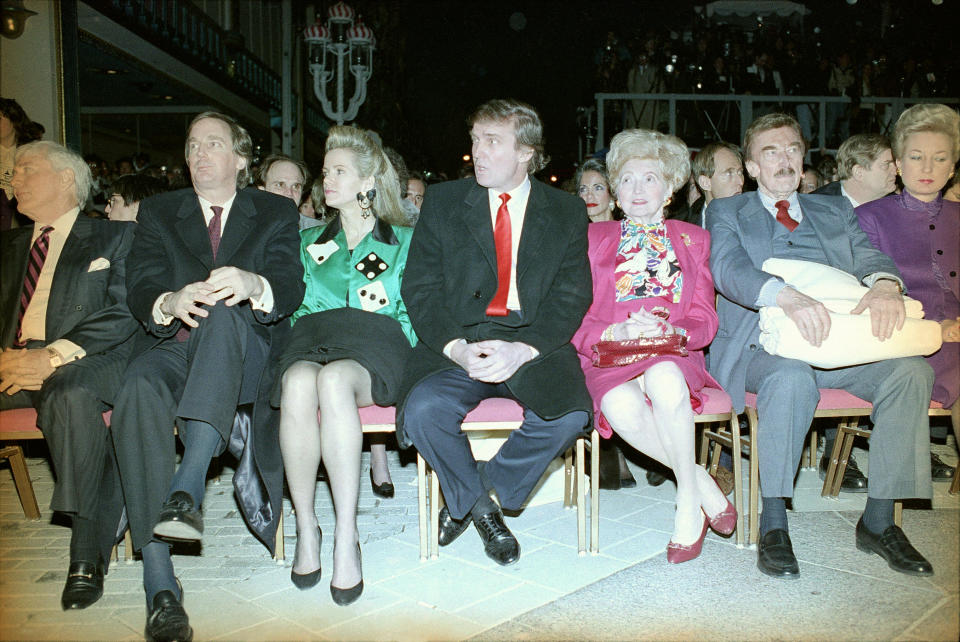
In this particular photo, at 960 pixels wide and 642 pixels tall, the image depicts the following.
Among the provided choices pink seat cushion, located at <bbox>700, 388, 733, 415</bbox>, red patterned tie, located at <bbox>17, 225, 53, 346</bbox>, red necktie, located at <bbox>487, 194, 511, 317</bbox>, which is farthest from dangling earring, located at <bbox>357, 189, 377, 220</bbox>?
pink seat cushion, located at <bbox>700, 388, 733, 415</bbox>

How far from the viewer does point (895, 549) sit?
120 inches

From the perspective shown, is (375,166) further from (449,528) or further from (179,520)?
(179,520)

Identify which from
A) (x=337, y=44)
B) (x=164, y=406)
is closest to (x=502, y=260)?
(x=164, y=406)

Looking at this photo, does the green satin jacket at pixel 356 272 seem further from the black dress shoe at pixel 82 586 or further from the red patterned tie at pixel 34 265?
the black dress shoe at pixel 82 586

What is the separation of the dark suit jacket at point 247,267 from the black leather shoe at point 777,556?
1.99m

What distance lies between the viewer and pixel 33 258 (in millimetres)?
3412

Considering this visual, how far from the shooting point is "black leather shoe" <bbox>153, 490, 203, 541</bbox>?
259cm

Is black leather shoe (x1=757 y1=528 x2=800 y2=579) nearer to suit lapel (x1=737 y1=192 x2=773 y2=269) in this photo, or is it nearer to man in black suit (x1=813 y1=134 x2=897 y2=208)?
suit lapel (x1=737 y1=192 x2=773 y2=269)

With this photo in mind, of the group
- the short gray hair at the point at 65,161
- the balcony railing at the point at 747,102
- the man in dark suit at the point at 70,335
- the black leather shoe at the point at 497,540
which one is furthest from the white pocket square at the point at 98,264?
the balcony railing at the point at 747,102

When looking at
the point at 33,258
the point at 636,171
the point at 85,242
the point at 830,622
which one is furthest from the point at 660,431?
the point at 33,258

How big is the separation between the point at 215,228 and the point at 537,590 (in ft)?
6.89

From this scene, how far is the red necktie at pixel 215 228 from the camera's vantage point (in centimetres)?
339

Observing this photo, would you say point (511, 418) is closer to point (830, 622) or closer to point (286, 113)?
point (830, 622)

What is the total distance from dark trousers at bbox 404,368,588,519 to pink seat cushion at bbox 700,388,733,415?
22.6 inches
